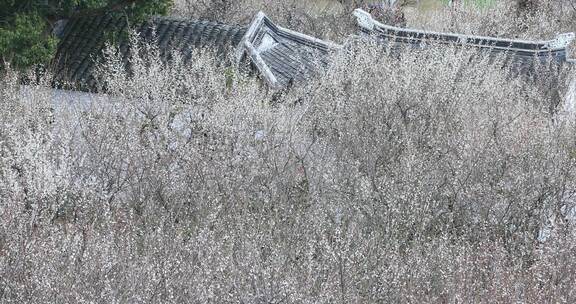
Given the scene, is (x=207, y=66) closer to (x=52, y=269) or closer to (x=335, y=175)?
(x=335, y=175)

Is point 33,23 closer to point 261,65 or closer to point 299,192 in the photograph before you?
point 261,65

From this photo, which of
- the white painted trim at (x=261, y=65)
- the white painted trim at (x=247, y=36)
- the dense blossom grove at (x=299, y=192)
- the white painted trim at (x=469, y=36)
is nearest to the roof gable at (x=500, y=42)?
the white painted trim at (x=469, y=36)

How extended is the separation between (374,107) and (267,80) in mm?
5855

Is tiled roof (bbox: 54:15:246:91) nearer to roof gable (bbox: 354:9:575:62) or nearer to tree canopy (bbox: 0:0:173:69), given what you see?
tree canopy (bbox: 0:0:173:69)

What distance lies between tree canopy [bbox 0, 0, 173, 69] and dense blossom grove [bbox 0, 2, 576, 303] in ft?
3.45

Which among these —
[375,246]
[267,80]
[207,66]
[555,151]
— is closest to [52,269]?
[375,246]

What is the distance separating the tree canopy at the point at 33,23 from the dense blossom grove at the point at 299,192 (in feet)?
3.45

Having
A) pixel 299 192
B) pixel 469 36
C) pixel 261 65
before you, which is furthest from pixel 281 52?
pixel 299 192

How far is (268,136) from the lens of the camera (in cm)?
1379

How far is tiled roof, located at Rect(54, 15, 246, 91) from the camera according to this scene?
851 inches

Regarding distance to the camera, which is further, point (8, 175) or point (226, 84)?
point (226, 84)

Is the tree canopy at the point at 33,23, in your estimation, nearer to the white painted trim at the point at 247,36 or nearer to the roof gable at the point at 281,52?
the white painted trim at the point at 247,36

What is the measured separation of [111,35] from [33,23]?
250 cm

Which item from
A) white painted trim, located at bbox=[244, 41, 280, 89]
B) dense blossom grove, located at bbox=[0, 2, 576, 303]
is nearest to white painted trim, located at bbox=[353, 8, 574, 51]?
white painted trim, located at bbox=[244, 41, 280, 89]
